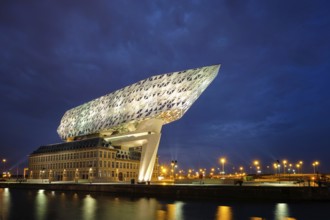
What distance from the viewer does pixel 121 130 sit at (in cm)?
9031

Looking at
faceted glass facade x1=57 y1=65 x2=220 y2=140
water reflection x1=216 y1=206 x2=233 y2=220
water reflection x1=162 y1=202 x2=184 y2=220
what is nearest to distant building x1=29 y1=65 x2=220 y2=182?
faceted glass facade x1=57 y1=65 x2=220 y2=140

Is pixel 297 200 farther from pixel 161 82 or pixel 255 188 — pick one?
pixel 161 82

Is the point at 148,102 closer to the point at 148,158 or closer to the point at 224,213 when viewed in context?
the point at 148,158

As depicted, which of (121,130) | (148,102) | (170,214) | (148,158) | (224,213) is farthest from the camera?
(121,130)

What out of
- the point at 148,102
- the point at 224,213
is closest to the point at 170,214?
the point at 224,213

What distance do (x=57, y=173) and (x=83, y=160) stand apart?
54.0ft

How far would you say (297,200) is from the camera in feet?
128

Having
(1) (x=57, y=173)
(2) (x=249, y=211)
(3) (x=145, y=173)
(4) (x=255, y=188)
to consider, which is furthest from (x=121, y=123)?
(2) (x=249, y=211)

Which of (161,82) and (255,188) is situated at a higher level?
(161,82)

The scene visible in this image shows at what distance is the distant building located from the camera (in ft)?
233

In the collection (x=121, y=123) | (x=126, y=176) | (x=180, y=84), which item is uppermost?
(x=180, y=84)

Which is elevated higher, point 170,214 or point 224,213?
point 170,214

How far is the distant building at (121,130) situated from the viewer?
7112cm

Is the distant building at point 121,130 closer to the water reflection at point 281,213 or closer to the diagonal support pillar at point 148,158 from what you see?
the diagonal support pillar at point 148,158
